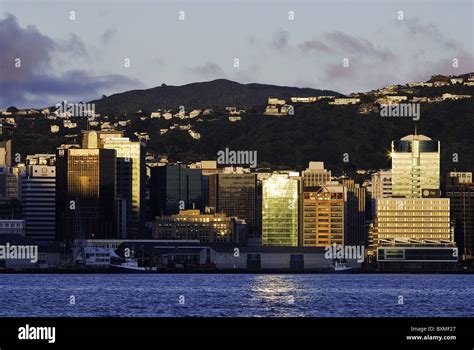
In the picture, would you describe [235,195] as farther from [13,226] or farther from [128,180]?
[13,226]

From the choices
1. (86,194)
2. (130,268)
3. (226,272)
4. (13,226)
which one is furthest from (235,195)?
(130,268)

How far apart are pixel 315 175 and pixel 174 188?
679 inches

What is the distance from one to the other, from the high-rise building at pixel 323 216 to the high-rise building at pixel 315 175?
15147 millimetres

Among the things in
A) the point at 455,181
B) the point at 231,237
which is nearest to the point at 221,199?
the point at 231,237

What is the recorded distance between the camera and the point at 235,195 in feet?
621

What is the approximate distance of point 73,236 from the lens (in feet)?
560

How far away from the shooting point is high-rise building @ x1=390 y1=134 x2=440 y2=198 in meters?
184

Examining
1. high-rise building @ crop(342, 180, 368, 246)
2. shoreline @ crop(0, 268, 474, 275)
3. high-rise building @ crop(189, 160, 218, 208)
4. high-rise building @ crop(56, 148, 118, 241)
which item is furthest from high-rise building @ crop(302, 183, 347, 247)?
high-rise building @ crop(56, 148, 118, 241)

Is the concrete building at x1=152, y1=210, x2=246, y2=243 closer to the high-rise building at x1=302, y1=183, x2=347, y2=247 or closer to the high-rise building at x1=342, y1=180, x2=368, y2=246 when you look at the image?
the high-rise building at x1=302, y1=183, x2=347, y2=247

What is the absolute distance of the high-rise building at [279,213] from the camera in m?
172

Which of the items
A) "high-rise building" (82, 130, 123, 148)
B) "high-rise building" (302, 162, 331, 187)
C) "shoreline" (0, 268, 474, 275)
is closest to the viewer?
"shoreline" (0, 268, 474, 275)

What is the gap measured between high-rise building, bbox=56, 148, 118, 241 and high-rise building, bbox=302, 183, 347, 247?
2108 centimetres

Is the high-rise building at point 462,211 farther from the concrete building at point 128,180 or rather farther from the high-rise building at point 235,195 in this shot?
the concrete building at point 128,180
